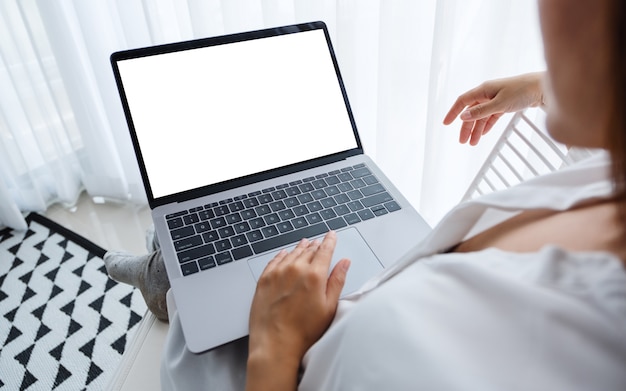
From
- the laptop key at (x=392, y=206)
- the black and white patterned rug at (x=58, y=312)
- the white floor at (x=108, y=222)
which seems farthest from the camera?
the white floor at (x=108, y=222)

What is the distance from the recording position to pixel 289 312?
512mm

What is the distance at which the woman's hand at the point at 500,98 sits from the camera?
716 millimetres

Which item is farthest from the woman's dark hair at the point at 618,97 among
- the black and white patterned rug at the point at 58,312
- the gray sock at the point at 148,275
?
the black and white patterned rug at the point at 58,312

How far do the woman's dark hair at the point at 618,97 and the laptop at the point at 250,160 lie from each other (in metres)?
0.39

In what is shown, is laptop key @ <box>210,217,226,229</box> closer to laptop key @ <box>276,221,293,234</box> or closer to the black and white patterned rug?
laptop key @ <box>276,221,293,234</box>

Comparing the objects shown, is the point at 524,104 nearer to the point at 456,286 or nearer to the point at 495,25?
the point at 495,25

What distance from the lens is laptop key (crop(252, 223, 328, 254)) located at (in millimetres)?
676

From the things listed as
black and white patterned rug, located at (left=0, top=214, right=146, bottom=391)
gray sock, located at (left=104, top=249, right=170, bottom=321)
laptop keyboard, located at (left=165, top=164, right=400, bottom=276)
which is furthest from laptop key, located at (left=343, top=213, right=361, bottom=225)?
black and white patterned rug, located at (left=0, top=214, right=146, bottom=391)

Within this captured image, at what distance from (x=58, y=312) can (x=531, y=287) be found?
4.43 feet

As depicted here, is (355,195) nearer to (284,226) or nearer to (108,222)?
(284,226)

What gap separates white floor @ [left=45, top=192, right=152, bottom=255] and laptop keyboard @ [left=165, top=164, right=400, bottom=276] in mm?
867

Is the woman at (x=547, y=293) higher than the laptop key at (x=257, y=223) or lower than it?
higher

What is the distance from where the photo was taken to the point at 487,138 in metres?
1.17

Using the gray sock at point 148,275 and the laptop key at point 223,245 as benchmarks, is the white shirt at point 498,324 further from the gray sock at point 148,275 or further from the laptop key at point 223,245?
the gray sock at point 148,275
